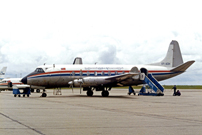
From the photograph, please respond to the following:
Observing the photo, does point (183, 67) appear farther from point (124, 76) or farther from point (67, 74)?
point (67, 74)

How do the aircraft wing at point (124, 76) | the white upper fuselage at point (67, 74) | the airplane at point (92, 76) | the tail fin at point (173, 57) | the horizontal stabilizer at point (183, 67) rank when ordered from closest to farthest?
the aircraft wing at point (124, 76) → the airplane at point (92, 76) → the white upper fuselage at point (67, 74) → the horizontal stabilizer at point (183, 67) → the tail fin at point (173, 57)

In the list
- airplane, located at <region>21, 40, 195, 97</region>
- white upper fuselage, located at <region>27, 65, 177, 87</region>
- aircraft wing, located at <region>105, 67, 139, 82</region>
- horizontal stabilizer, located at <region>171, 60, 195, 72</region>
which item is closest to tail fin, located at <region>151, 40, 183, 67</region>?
horizontal stabilizer, located at <region>171, 60, 195, 72</region>

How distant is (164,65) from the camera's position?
41.4 metres

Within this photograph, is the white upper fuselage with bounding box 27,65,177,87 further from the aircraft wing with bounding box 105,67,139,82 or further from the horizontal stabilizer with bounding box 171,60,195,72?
the horizontal stabilizer with bounding box 171,60,195,72

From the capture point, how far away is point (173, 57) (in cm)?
4219

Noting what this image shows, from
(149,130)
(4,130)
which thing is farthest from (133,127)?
(4,130)

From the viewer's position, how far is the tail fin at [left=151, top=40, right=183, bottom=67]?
41719 mm

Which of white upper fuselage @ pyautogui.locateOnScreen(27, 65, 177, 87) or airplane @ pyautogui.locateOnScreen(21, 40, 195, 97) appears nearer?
airplane @ pyautogui.locateOnScreen(21, 40, 195, 97)

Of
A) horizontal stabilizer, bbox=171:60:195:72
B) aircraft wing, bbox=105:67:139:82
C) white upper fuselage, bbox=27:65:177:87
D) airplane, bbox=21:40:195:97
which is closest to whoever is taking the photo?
aircraft wing, bbox=105:67:139:82

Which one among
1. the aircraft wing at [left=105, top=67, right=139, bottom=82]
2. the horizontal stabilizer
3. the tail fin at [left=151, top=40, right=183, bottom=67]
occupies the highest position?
the tail fin at [left=151, top=40, right=183, bottom=67]

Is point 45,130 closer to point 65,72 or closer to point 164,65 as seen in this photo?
point 65,72

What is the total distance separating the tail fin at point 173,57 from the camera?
137 ft

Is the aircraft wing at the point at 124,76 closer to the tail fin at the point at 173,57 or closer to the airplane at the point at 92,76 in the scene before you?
the airplane at the point at 92,76

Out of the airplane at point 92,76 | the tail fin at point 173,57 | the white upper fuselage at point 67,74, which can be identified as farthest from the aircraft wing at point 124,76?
the tail fin at point 173,57
